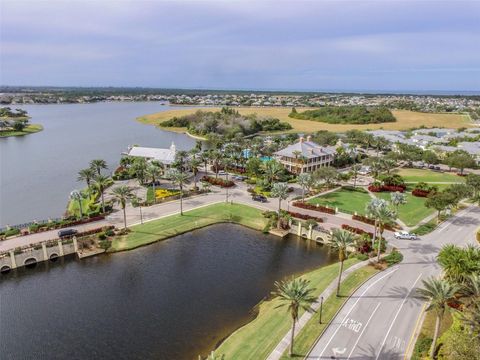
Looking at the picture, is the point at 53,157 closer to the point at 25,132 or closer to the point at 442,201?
the point at 25,132

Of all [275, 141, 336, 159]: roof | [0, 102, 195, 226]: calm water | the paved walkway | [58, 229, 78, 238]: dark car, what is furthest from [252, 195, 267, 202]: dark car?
[0, 102, 195, 226]: calm water

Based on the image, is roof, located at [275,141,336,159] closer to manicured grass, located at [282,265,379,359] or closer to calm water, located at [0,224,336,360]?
calm water, located at [0,224,336,360]

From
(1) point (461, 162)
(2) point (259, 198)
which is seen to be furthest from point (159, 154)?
(1) point (461, 162)

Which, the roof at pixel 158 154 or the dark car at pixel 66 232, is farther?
the roof at pixel 158 154

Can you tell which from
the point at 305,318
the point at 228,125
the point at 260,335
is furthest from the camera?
the point at 228,125

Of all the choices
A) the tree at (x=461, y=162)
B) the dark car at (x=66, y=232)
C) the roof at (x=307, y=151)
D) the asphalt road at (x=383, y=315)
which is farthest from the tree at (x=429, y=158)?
the dark car at (x=66, y=232)

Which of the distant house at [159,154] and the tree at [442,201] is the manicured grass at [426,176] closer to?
the tree at [442,201]
